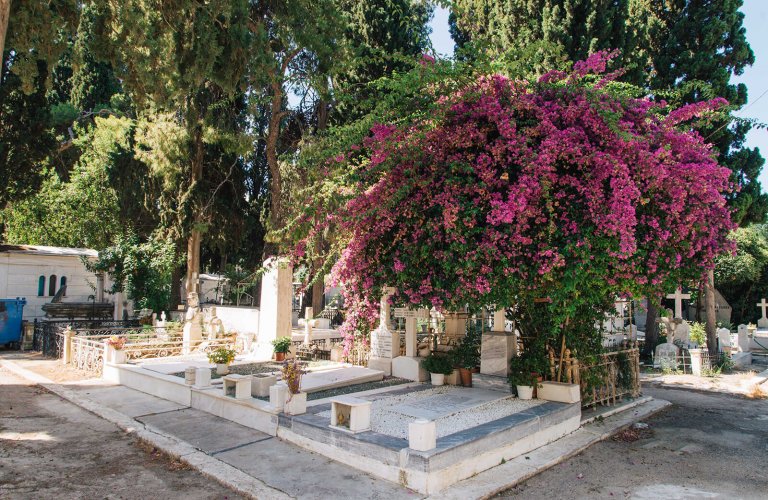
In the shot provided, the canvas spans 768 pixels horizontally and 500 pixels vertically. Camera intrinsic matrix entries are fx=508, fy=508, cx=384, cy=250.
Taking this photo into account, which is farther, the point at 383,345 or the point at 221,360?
the point at 383,345

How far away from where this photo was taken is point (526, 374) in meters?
8.64

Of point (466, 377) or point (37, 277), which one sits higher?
point (37, 277)

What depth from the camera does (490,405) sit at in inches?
329

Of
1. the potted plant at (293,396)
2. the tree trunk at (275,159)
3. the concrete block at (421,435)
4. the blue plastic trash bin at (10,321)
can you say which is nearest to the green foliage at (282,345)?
the potted plant at (293,396)

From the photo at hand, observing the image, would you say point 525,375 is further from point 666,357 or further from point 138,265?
point 138,265

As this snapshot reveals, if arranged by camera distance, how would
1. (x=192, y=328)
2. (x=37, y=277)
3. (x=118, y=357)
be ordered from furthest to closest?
(x=37, y=277)
(x=192, y=328)
(x=118, y=357)

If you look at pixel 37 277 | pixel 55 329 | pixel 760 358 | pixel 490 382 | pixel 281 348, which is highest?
pixel 37 277

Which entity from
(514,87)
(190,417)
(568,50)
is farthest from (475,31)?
(190,417)

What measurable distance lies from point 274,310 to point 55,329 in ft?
26.2

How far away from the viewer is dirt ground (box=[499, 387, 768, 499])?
231 inches

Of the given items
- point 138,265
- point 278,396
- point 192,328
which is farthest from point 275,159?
point 278,396

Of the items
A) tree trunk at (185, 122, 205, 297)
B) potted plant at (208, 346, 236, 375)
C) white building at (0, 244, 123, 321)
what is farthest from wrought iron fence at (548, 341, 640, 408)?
white building at (0, 244, 123, 321)

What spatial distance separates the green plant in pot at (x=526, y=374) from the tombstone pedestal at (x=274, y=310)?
7.27 m

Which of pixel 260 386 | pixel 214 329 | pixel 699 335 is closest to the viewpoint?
pixel 260 386
